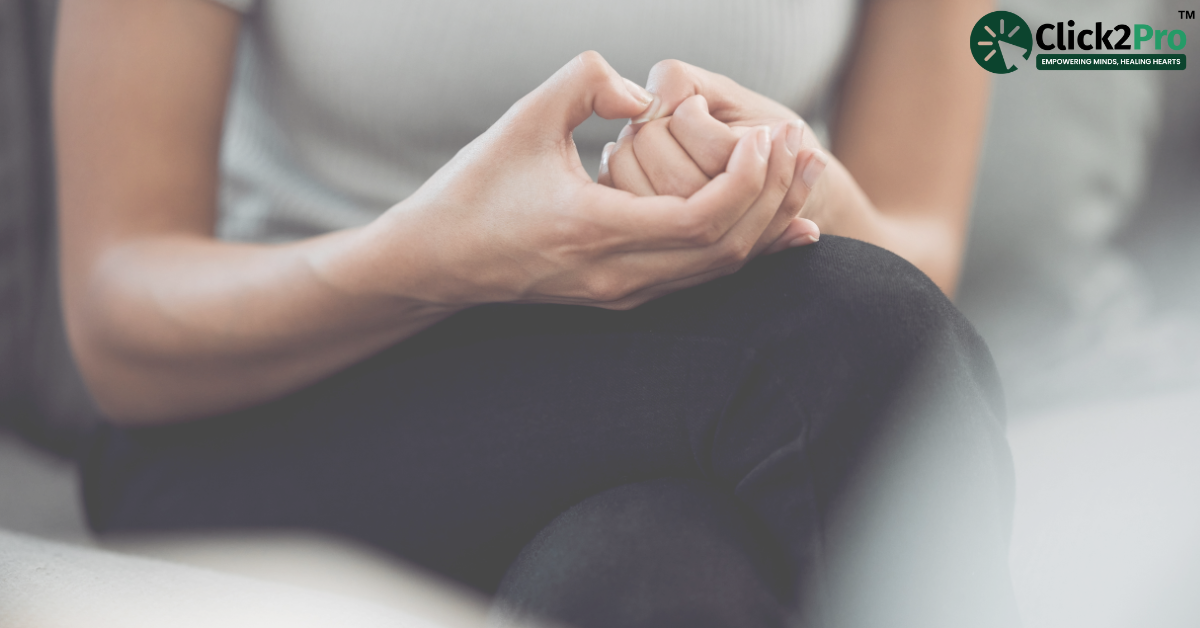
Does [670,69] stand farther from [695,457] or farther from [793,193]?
[695,457]

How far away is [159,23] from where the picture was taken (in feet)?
1.61

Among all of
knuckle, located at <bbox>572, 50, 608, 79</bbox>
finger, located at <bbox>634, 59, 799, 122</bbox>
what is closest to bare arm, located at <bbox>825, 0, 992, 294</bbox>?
finger, located at <bbox>634, 59, 799, 122</bbox>

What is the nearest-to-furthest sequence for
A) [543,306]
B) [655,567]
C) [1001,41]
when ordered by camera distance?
[655,567] → [543,306] → [1001,41]

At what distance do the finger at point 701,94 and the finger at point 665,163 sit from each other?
0.04 feet

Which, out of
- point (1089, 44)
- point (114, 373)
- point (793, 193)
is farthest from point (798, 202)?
point (1089, 44)

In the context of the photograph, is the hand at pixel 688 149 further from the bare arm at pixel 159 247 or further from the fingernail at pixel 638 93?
the bare arm at pixel 159 247

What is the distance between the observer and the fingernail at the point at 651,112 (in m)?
0.38

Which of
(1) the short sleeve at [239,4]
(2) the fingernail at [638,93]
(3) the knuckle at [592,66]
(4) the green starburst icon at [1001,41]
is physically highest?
(4) the green starburst icon at [1001,41]

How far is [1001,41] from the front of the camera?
2.46ft

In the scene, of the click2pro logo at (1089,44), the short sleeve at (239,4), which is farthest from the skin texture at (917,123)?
the short sleeve at (239,4)

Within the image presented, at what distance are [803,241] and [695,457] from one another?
119 millimetres

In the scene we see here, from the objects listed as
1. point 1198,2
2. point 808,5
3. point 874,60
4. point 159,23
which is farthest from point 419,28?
point 1198,2

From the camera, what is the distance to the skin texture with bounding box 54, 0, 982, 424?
0.35 metres

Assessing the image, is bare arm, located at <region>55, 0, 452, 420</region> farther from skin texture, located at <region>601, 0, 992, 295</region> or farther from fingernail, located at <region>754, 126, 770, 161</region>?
skin texture, located at <region>601, 0, 992, 295</region>
